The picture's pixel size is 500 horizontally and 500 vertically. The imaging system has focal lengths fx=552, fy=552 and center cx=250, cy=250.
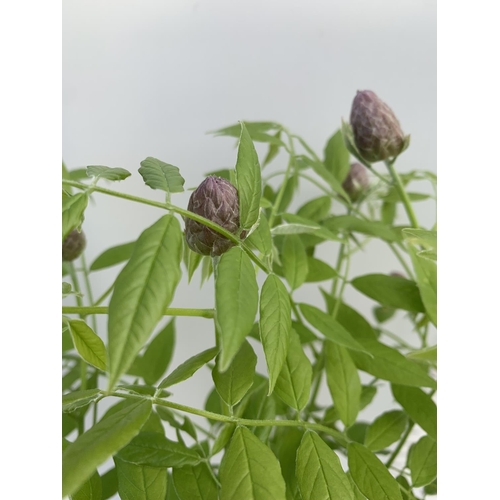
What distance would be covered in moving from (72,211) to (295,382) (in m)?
0.11

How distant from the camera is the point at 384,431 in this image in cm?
29

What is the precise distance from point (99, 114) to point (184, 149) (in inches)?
3.3

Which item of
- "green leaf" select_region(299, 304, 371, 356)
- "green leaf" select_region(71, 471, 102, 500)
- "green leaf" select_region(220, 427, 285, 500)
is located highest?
"green leaf" select_region(299, 304, 371, 356)

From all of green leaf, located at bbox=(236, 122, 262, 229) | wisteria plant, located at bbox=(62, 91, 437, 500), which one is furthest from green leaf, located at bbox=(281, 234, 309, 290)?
green leaf, located at bbox=(236, 122, 262, 229)

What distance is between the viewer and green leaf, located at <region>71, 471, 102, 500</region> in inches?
7.8

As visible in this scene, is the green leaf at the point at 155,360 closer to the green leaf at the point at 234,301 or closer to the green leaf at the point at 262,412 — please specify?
the green leaf at the point at 262,412

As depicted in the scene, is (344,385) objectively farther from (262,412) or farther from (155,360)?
(155,360)

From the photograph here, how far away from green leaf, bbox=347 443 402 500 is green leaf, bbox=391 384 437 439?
0.06 metres

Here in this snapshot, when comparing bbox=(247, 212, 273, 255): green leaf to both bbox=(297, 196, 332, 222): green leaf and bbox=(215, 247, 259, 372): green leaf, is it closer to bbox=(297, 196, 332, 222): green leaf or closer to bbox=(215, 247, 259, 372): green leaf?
bbox=(215, 247, 259, 372): green leaf

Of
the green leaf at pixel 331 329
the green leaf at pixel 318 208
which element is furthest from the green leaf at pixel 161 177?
the green leaf at pixel 318 208

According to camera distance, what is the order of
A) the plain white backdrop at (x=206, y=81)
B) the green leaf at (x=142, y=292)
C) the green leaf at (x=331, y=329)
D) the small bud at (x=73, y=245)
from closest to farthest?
the green leaf at (x=142, y=292)
the green leaf at (x=331, y=329)
the small bud at (x=73, y=245)
the plain white backdrop at (x=206, y=81)

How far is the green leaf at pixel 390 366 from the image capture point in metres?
0.26

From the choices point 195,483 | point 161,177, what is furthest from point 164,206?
point 195,483

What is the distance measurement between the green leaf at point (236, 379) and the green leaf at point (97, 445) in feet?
0.13
